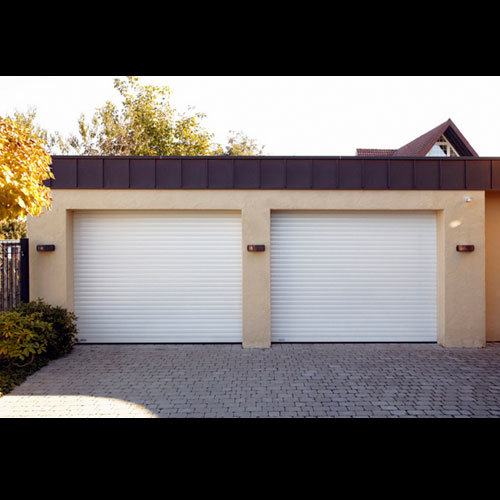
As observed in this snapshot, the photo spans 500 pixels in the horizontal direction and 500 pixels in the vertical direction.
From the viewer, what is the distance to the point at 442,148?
21109 mm

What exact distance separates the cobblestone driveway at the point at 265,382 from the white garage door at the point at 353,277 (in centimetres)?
38

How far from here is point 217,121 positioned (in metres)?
24.3

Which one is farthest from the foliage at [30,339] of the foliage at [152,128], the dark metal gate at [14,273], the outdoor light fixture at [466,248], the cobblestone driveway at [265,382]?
the foliage at [152,128]

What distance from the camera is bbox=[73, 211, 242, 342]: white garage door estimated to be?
7.88 m

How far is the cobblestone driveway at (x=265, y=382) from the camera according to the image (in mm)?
Answer: 4789

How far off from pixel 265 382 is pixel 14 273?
214 inches

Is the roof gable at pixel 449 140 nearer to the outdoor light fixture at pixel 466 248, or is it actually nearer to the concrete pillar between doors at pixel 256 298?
the outdoor light fixture at pixel 466 248

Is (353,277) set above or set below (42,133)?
below

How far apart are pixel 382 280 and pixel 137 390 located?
511 centimetres

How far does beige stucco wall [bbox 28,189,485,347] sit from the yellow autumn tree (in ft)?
7.83

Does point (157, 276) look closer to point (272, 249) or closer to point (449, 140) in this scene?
point (272, 249)

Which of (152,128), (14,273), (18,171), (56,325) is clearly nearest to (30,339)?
(56,325)
